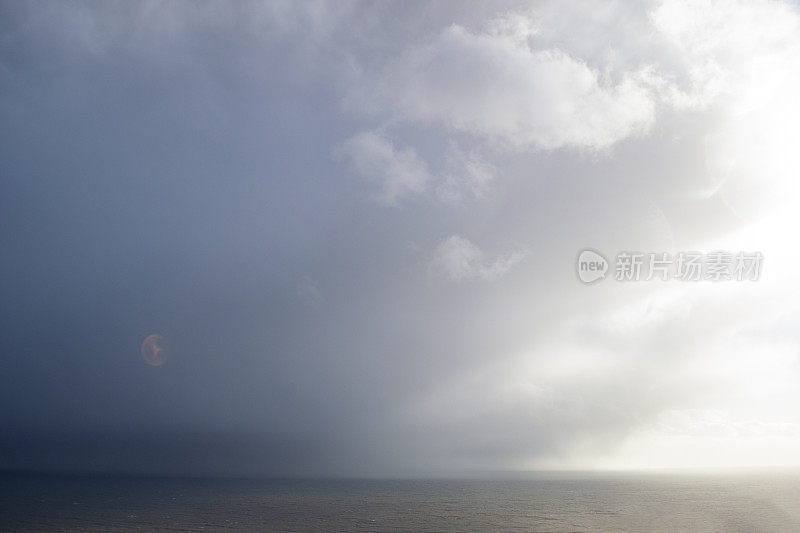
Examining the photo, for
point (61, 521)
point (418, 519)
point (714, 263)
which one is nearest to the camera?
point (714, 263)

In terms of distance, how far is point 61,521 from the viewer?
91000 mm

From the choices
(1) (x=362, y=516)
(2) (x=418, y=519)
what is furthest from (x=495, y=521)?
(1) (x=362, y=516)

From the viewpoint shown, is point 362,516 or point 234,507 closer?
point 362,516

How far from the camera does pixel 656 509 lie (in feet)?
398

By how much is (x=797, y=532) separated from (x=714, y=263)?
6296 cm

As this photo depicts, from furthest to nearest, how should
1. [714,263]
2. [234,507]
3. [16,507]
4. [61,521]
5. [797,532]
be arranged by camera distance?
[234,507]
[16,507]
[61,521]
[797,532]
[714,263]

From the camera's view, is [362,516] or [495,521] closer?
[495,521]

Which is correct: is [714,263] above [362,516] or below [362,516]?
above

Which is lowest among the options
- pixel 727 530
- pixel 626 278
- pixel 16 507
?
pixel 16 507

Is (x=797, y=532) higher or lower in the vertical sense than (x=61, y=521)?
higher

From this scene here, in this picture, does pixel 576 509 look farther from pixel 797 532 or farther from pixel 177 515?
pixel 177 515

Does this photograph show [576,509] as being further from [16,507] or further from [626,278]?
[16,507]

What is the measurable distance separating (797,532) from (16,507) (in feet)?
505

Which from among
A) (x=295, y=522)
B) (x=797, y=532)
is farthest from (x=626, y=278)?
(x=295, y=522)
